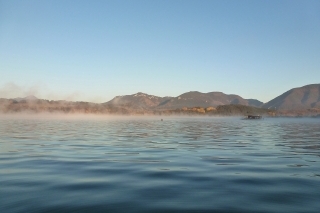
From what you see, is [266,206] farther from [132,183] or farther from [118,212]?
[132,183]

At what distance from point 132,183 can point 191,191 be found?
8.67ft

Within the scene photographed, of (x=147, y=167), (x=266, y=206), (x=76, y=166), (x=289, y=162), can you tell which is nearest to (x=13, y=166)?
(x=76, y=166)

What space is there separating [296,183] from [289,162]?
6202 millimetres

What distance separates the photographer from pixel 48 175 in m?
13.7

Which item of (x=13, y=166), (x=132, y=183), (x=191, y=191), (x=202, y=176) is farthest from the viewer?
(x=13, y=166)

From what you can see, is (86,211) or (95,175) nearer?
(86,211)

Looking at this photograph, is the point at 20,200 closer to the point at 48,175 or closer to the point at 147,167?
the point at 48,175

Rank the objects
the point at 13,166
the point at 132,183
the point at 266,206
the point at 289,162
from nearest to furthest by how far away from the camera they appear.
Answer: the point at 266,206, the point at 132,183, the point at 13,166, the point at 289,162

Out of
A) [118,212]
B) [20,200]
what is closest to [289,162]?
[118,212]

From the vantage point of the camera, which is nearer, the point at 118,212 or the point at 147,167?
the point at 118,212

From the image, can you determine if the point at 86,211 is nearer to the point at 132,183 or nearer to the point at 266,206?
the point at 132,183

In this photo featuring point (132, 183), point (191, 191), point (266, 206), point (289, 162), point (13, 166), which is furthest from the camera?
point (289, 162)

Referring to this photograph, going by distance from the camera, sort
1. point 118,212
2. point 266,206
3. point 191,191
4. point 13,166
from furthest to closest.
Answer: point 13,166 → point 191,191 → point 266,206 → point 118,212

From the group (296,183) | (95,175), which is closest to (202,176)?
(296,183)
